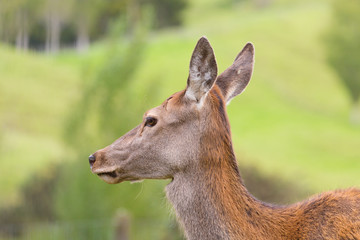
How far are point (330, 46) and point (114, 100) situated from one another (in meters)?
39.8

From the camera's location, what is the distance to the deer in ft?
18.5

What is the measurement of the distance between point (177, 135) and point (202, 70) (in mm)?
586

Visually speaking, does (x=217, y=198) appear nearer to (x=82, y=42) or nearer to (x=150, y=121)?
(x=150, y=121)

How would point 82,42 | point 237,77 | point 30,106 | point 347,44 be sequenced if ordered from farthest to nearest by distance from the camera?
point 347,44 → point 82,42 → point 30,106 → point 237,77

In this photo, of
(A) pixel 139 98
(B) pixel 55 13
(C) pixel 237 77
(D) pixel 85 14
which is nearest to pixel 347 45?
(D) pixel 85 14

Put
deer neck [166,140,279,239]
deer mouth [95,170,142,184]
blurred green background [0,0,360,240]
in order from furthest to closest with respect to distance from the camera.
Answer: blurred green background [0,0,360,240] < deer mouth [95,170,142,184] < deer neck [166,140,279,239]

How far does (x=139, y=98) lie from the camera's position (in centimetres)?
2034

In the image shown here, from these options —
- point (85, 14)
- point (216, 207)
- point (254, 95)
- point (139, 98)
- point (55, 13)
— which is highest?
point (85, 14)

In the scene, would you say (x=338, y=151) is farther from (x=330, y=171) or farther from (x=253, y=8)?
(x=253, y=8)

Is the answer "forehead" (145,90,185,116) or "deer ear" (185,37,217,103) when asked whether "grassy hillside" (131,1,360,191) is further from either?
"deer ear" (185,37,217,103)

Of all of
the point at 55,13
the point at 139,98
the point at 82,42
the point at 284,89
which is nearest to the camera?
the point at 139,98

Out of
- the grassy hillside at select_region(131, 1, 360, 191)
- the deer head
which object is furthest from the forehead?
the grassy hillside at select_region(131, 1, 360, 191)

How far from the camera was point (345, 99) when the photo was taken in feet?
209

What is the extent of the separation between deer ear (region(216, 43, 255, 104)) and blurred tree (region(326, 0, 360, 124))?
49.7 metres
